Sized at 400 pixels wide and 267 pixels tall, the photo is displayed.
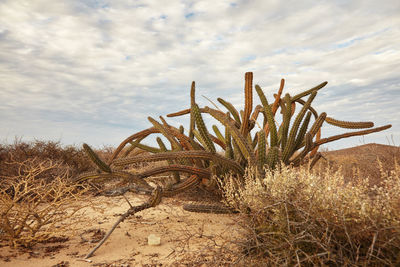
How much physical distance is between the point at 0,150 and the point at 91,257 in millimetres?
6836

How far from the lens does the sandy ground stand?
2.93 meters

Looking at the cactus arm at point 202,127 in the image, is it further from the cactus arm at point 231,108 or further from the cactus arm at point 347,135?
the cactus arm at point 347,135

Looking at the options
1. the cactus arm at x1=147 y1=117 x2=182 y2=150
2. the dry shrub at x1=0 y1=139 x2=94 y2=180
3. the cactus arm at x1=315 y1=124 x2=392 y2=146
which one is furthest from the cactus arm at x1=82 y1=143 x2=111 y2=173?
the dry shrub at x1=0 y1=139 x2=94 y2=180

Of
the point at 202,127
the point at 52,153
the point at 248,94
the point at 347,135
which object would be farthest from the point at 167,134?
the point at 52,153

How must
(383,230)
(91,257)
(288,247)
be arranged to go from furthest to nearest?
(91,257) < (288,247) < (383,230)

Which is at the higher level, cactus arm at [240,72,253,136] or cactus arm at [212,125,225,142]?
cactus arm at [240,72,253,136]

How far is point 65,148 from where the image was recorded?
8.77 m

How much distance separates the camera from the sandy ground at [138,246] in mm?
2932

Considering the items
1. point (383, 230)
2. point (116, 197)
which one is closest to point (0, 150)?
point (116, 197)

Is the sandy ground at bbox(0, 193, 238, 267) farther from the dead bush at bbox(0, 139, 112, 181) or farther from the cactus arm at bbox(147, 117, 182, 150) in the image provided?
the dead bush at bbox(0, 139, 112, 181)

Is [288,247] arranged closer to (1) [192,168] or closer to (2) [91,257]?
(1) [192,168]

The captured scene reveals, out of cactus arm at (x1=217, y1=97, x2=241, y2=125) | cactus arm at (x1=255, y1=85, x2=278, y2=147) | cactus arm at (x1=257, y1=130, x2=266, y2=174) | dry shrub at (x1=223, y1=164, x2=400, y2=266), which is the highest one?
cactus arm at (x1=217, y1=97, x2=241, y2=125)

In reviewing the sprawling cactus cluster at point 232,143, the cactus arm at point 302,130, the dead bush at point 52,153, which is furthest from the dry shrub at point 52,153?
the cactus arm at point 302,130

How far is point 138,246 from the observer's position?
11.4 feet
